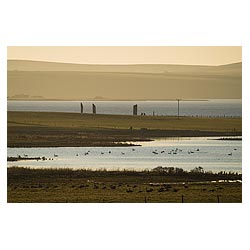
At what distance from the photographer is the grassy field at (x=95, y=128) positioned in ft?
29.9

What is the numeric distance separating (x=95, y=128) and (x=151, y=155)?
456mm

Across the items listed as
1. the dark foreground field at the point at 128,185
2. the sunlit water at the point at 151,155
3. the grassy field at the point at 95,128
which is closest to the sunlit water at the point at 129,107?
the grassy field at the point at 95,128

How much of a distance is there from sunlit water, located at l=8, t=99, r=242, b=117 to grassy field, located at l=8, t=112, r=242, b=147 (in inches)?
1.6

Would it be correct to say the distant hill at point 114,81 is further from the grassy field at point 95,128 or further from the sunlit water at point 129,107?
the grassy field at point 95,128

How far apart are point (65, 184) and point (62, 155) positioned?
0.70ft

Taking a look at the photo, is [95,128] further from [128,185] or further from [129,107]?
[128,185]

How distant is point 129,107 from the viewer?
361 inches

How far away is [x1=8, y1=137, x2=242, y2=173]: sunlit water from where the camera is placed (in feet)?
29.7

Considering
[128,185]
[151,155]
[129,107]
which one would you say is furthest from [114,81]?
[128,185]

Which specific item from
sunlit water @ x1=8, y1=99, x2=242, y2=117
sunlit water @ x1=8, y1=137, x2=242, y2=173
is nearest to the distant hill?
sunlit water @ x1=8, y1=99, x2=242, y2=117

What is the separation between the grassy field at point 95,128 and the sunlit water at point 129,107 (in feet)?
0.13
